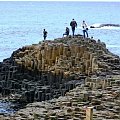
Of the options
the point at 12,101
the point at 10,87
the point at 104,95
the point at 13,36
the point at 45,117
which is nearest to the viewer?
the point at 45,117

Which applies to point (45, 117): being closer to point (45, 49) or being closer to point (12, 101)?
point (12, 101)

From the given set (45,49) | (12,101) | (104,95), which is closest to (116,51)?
(45,49)

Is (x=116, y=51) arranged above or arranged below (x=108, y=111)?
above

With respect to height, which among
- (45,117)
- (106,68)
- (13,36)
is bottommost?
(45,117)

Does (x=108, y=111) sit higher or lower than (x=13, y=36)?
lower

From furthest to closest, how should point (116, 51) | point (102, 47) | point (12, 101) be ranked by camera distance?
point (116, 51) < point (102, 47) < point (12, 101)

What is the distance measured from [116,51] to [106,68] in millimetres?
30310

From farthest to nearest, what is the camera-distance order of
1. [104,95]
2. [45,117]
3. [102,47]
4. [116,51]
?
[116,51] < [102,47] < [104,95] < [45,117]

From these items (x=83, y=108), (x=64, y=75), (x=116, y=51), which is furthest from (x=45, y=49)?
(x=116, y=51)

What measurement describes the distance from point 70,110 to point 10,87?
14000 millimetres

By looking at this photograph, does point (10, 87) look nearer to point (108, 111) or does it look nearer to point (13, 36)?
point (108, 111)

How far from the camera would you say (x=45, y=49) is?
3978 centimetres

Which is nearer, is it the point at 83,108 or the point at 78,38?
the point at 83,108

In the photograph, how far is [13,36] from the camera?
92062 mm
